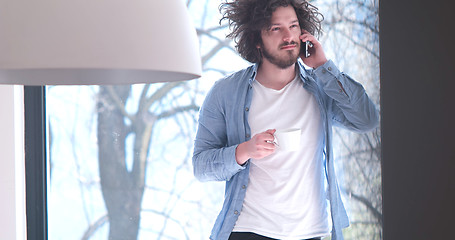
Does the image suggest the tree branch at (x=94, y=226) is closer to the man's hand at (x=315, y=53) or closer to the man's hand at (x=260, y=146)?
the man's hand at (x=260, y=146)

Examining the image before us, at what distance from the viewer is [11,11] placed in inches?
24.0

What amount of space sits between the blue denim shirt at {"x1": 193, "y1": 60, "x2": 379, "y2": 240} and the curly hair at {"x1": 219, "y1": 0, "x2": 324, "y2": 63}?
10 cm

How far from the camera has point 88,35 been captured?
601mm

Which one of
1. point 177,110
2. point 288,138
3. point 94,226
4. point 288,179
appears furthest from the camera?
point 94,226

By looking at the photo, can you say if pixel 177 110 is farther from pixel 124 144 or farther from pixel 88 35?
pixel 88 35

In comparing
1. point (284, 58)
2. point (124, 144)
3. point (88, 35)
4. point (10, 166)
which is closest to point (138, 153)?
point (124, 144)

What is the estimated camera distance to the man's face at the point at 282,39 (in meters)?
1.74

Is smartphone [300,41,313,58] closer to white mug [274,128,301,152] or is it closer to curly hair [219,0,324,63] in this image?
curly hair [219,0,324,63]

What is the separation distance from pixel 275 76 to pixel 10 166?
151 cm

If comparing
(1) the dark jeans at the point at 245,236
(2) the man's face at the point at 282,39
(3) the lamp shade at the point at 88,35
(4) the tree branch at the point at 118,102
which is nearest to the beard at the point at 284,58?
(2) the man's face at the point at 282,39

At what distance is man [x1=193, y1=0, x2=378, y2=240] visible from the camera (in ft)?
5.54

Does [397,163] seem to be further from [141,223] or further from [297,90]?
[141,223]

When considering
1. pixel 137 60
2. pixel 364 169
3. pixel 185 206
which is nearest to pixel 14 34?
pixel 137 60

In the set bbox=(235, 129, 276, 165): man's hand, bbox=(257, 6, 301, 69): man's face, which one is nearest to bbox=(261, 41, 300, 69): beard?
bbox=(257, 6, 301, 69): man's face
